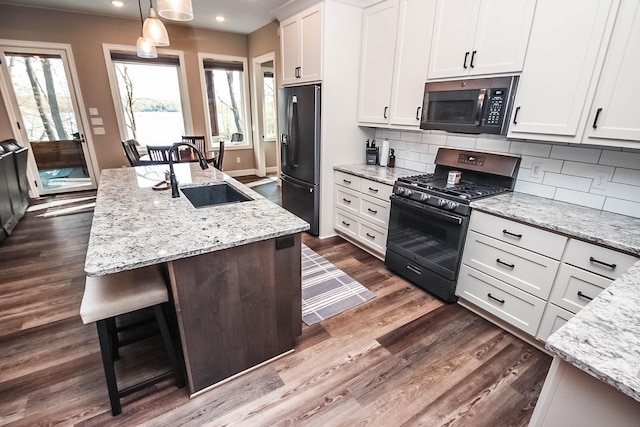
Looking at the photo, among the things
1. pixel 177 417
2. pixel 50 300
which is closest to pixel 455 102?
pixel 177 417

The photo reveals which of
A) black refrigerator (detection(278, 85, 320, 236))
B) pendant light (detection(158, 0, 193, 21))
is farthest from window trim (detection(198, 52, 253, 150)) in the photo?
pendant light (detection(158, 0, 193, 21))

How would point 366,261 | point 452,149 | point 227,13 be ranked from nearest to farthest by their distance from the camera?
point 452,149 → point 366,261 → point 227,13

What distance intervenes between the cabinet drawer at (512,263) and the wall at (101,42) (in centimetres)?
543

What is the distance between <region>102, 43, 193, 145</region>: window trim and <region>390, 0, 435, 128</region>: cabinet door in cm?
433

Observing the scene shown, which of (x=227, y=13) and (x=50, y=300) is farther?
(x=227, y=13)

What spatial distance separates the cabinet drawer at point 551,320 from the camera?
1777 mm

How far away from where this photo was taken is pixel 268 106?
646cm

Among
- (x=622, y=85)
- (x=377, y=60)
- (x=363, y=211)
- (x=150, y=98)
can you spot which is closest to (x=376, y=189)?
(x=363, y=211)

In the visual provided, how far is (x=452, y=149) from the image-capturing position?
2.73m

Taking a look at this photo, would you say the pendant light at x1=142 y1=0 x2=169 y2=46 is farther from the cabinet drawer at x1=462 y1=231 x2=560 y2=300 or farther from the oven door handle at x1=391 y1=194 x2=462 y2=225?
the cabinet drawer at x1=462 y1=231 x2=560 y2=300

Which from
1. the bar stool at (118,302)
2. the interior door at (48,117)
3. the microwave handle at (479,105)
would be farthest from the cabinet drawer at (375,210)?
the interior door at (48,117)

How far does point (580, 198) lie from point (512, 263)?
27.3 inches

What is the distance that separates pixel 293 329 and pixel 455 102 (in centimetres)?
208

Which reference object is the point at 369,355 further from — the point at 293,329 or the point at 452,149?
the point at 452,149
